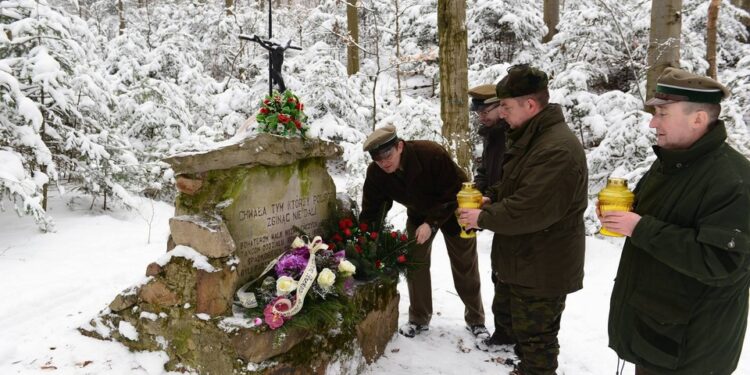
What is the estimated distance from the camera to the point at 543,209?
8.45 feet

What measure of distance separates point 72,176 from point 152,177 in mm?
1259

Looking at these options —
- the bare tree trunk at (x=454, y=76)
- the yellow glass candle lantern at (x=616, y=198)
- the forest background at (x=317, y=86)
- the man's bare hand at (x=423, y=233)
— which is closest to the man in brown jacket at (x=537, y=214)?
the yellow glass candle lantern at (x=616, y=198)

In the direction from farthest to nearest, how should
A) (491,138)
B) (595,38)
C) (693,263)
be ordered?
(595,38) < (491,138) < (693,263)

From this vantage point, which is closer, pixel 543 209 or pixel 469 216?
pixel 543 209

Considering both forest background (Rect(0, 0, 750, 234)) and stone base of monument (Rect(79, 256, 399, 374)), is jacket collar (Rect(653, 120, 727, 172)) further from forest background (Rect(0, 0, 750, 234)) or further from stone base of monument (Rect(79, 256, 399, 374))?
forest background (Rect(0, 0, 750, 234))

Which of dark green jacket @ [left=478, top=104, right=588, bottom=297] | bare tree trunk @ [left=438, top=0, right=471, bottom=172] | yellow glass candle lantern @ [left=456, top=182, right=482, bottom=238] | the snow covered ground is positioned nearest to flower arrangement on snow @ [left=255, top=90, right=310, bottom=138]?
yellow glass candle lantern @ [left=456, top=182, right=482, bottom=238]

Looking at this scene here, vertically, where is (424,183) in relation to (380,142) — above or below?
below

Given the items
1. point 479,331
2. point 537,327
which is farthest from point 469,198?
point 479,331

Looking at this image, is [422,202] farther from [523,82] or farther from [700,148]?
[700,148]

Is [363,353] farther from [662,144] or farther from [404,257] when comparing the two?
[662,144]

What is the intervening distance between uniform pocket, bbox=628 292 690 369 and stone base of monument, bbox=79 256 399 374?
5.77ft

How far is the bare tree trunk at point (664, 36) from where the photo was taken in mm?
5941

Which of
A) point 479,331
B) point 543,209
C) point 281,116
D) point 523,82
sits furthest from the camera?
point 479,331

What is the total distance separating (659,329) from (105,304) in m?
4.34
